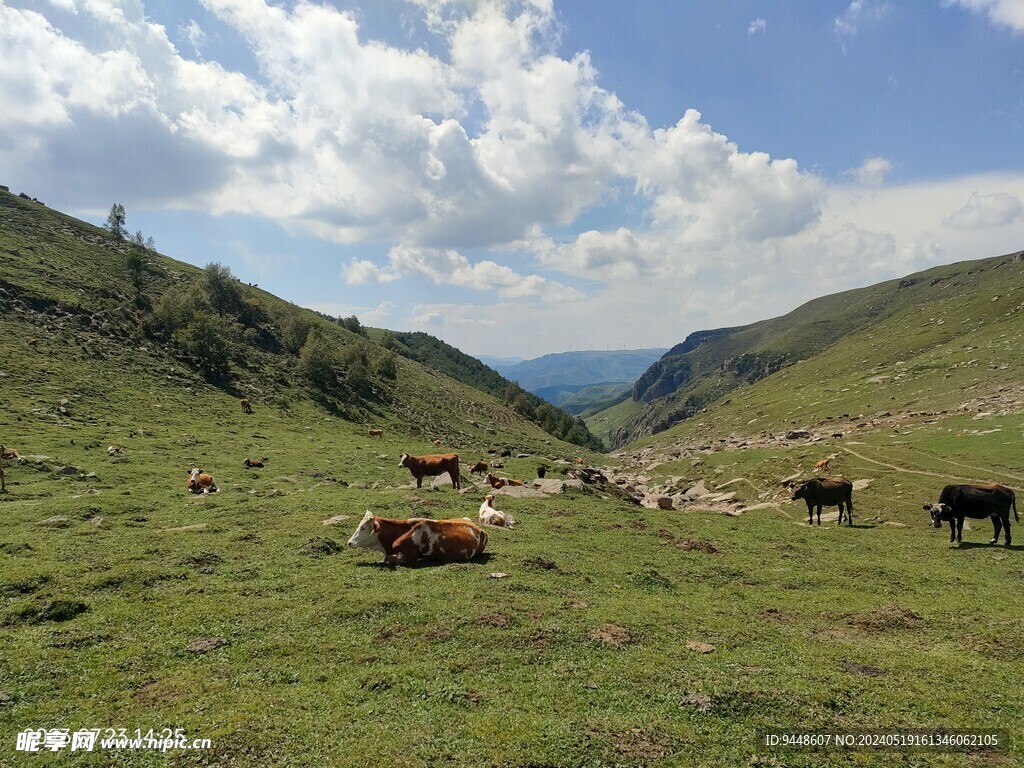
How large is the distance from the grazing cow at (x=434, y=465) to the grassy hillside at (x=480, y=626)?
1.94m

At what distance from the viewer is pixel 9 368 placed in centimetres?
4116

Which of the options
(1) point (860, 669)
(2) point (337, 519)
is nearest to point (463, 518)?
(2) point (337, 519)

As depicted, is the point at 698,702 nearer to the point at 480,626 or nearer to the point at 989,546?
the point at 480,626

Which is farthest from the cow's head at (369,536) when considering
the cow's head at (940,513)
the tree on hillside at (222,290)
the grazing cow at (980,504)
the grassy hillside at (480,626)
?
the tree on hillside at (222,290)

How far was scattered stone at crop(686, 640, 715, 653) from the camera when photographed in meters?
10.2

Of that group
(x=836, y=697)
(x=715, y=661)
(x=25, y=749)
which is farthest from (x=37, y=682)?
(x=836, y=697)

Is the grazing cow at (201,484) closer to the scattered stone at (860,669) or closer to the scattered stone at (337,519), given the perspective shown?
the scattered stone at (337,519)

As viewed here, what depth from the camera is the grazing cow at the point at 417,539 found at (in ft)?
48.9

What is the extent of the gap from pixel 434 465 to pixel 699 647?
64.3 feet

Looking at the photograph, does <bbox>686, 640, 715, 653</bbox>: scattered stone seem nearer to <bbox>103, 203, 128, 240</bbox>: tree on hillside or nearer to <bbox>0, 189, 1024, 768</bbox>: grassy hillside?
<bbox>0, 189, 1024, 768</bbox>: grassy hillside

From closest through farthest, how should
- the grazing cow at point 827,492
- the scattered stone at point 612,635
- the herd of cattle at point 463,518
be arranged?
the scattered stone at point 612,635, the herd of cattle at point 463,518, the grazing cow at point 827,492

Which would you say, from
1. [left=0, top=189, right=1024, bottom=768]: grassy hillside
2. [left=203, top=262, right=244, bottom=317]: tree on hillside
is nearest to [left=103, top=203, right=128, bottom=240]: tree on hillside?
[left=203, top=262, right=244, bottom=317]: tree on hillside

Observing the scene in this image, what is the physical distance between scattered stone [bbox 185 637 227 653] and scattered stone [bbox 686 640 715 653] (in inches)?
363

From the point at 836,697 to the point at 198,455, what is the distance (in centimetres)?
3649
